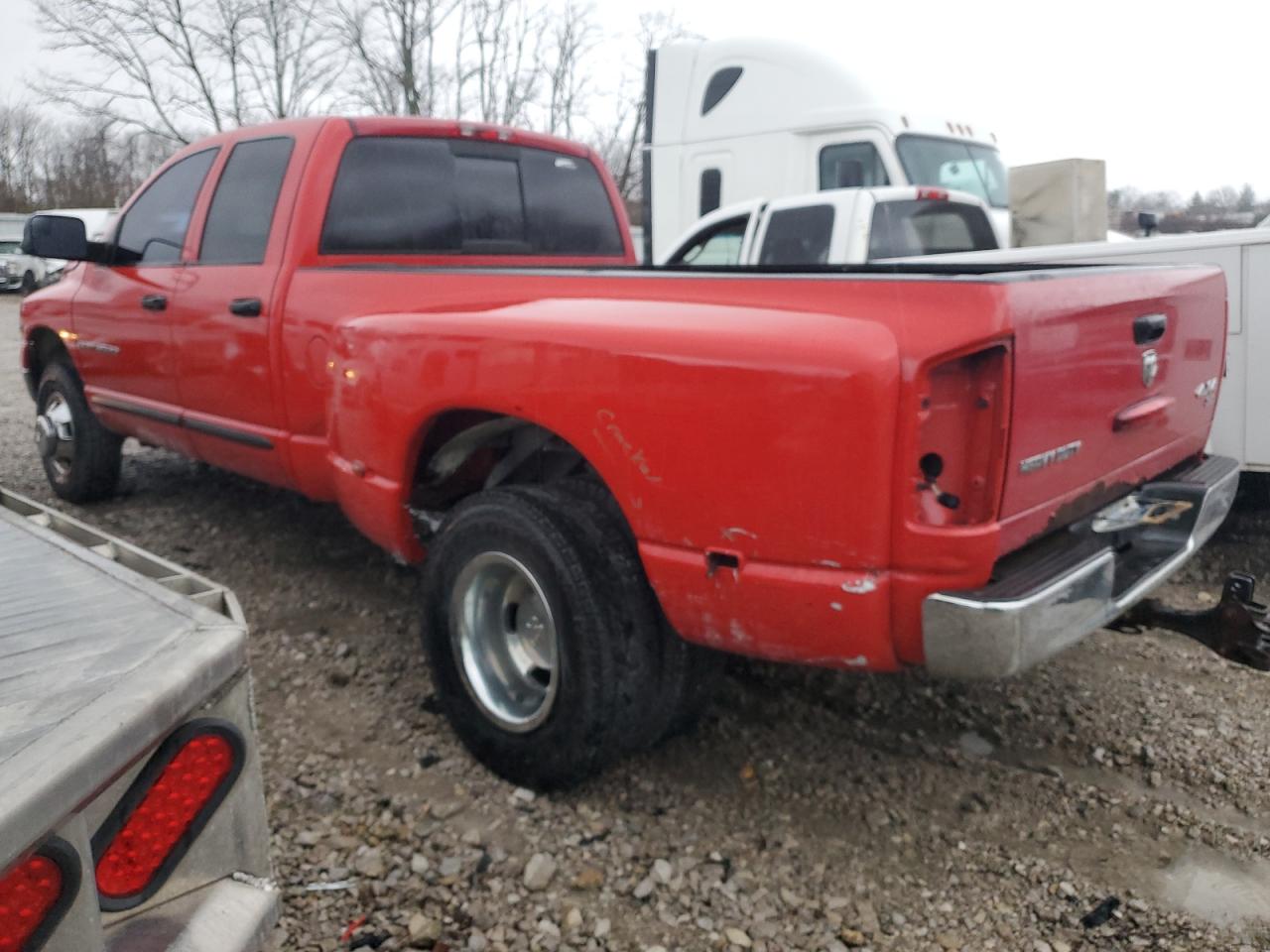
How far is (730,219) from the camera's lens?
734cm

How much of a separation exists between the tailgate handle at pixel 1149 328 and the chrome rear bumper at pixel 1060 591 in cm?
38

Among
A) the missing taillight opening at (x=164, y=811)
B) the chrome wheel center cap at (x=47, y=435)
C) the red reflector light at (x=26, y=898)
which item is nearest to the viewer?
the red reflector light at (x=26, y=898)

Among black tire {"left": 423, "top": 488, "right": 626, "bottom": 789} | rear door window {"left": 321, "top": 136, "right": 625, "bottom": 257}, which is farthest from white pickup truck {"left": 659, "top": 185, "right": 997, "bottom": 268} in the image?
black tire {"left": 423, "top": 488, "right": 626, "bottom": 789}

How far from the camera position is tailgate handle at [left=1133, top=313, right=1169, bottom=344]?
2570 millimetres

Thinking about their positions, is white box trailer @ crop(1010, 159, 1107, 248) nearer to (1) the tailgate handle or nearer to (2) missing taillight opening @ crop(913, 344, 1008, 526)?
(1) the tailgate handle

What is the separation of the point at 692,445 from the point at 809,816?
114 cm

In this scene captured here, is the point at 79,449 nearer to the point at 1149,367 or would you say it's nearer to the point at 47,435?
the point at 47,435

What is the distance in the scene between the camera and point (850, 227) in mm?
6363

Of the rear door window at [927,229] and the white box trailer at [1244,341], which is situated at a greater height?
the rear door window at [927,229]

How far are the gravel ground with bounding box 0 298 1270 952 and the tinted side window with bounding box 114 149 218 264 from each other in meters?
1.98

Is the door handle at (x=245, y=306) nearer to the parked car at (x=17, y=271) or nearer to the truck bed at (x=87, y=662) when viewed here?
the truck bed at (x=87, y=662)

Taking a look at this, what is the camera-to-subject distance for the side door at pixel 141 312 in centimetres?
457

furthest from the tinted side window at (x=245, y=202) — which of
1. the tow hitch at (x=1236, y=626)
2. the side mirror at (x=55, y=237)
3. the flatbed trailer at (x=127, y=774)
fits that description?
the tow hitch at (x=1236, y=626)

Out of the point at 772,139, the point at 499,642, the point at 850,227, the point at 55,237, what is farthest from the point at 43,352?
the point at 772,139
